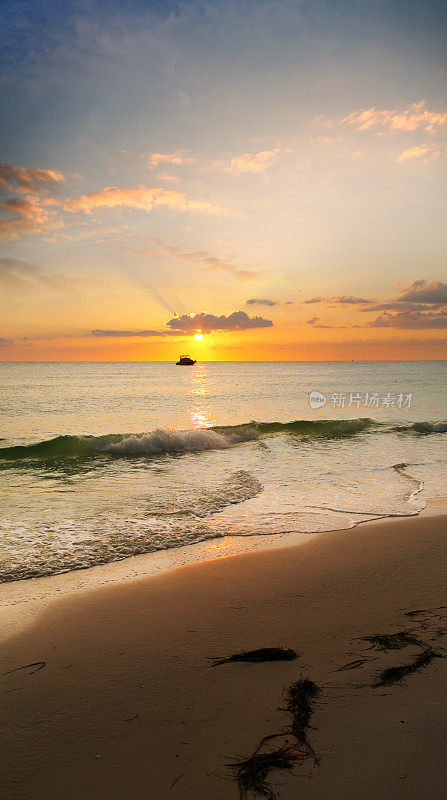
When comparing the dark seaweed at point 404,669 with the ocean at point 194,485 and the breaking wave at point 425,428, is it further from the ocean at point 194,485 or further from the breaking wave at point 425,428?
the breaking wave at point 425,428

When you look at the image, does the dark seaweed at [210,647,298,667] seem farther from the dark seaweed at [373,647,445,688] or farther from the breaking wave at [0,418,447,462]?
the breaking wave at [0,418,447,462]

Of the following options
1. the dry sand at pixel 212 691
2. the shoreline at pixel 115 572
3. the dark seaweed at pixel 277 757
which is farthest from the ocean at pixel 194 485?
the dark seaweed at pixel 277 757

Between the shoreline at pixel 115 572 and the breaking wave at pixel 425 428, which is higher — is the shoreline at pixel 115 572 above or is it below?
above

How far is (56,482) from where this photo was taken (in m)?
13.3

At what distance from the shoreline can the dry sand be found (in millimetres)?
226

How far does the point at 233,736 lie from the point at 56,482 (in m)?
11.2

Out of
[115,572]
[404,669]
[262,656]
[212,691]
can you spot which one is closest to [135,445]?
[115,572]

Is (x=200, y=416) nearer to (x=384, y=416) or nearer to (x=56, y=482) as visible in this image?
(x=384, y=416)

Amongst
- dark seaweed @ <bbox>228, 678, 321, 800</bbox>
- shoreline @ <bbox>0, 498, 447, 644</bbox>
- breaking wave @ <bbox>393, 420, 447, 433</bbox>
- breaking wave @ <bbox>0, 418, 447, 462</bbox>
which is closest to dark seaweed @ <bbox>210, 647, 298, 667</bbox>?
dark seaweed @ <bbox>228, 678, 321, 800</bbox>

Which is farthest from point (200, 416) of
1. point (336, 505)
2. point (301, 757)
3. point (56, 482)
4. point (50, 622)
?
point (301, 757)

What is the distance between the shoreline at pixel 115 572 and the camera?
537cm

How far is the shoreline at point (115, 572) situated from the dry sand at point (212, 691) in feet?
0.74

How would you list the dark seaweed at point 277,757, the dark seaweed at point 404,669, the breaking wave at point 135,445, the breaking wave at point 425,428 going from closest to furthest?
the dark seaweed at point 277,757, the dark seaweed at point 404,669, the breaking wave at point 135,445, the breaking wave at point 425,428

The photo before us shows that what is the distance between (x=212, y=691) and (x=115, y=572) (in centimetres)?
325
